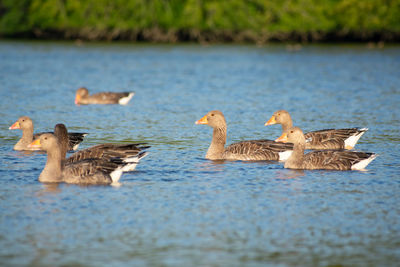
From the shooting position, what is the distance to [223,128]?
16.3 metres

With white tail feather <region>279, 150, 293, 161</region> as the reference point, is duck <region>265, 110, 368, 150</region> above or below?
above

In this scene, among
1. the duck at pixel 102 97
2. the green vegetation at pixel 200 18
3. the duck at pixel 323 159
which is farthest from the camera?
the green vegetation at pixel 200 18

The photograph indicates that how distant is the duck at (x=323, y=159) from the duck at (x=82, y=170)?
11.9 feet

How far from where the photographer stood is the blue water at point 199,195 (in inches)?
359

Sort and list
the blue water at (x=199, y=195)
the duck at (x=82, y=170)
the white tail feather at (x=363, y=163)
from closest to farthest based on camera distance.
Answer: the blue water at (x=199, y=195) < the duck at (x=82, y=170) < the white tail feather at (x=363, y=163)

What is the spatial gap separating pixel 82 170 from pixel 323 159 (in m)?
4.94

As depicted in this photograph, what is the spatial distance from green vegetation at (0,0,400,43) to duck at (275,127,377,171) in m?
49.0

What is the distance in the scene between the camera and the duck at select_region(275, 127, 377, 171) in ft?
46.3

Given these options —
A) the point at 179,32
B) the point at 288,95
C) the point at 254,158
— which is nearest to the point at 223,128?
the point at 254,158

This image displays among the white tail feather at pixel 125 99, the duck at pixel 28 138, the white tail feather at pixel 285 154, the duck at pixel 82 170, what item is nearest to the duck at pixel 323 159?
the white tail feather at pixel 285 154

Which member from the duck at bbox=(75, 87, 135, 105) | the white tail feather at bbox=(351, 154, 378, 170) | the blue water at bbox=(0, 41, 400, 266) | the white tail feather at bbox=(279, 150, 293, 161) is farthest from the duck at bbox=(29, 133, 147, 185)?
the duck at bbox=(75, 87, 135, 105)

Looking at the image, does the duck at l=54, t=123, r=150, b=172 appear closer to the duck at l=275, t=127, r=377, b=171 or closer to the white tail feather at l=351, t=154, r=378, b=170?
the duck at l=275, t=127, r=377, b=171

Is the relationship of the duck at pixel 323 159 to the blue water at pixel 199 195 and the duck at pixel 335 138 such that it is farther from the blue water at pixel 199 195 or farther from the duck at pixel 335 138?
the duck at pixel 335 138

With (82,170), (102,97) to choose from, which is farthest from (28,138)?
(102,97)
